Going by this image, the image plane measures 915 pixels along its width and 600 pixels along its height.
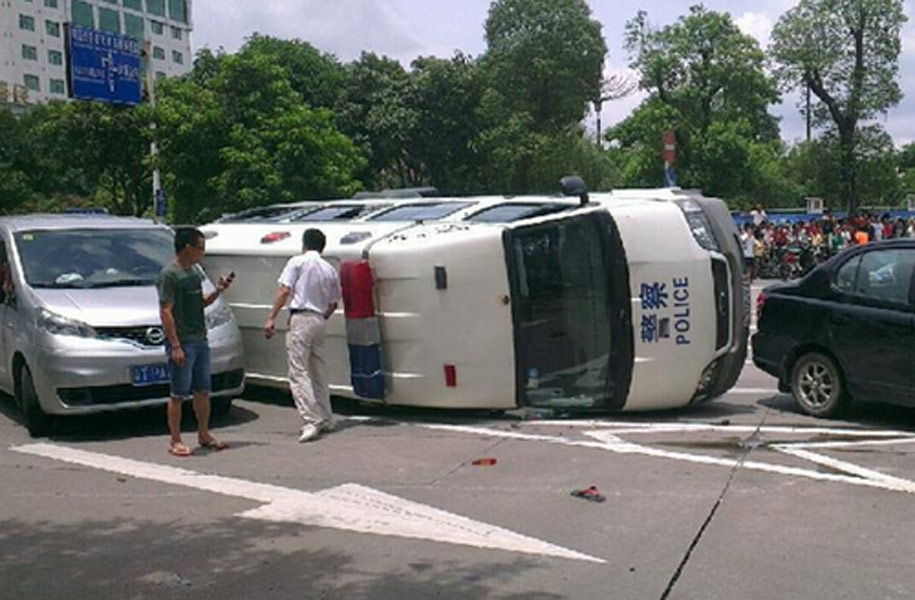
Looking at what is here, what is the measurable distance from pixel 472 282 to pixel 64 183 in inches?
1602

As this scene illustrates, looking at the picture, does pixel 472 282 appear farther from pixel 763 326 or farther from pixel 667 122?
pixel 667 122

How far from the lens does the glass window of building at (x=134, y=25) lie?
79.4 metres

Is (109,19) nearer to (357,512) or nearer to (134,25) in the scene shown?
(134,25)

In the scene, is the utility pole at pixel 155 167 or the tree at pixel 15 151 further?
the tree at pixel 15 151

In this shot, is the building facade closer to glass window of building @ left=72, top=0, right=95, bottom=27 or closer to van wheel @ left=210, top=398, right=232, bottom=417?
glass window of building @ left=72, top=0, right=95, bottom=27

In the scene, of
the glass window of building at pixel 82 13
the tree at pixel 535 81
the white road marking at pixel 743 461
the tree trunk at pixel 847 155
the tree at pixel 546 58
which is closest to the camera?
the white road marking at pixel 743 461

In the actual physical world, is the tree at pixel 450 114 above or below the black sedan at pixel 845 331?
above

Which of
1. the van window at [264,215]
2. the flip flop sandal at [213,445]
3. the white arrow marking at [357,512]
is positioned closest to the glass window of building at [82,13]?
the van window at [264,215]

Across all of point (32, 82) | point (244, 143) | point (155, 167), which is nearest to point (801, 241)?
point (244, 143)

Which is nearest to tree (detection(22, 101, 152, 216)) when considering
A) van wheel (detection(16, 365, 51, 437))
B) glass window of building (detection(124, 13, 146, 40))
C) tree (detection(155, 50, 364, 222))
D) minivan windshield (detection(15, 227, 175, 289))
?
tree (detection(155, 50, 364, 222))

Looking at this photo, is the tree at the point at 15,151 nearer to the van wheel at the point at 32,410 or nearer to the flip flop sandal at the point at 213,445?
the van wheel at the point at 32,410

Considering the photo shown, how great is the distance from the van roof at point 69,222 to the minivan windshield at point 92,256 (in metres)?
0.08

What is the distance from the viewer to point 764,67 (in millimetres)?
31844

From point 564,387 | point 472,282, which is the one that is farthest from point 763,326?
point 472,282
